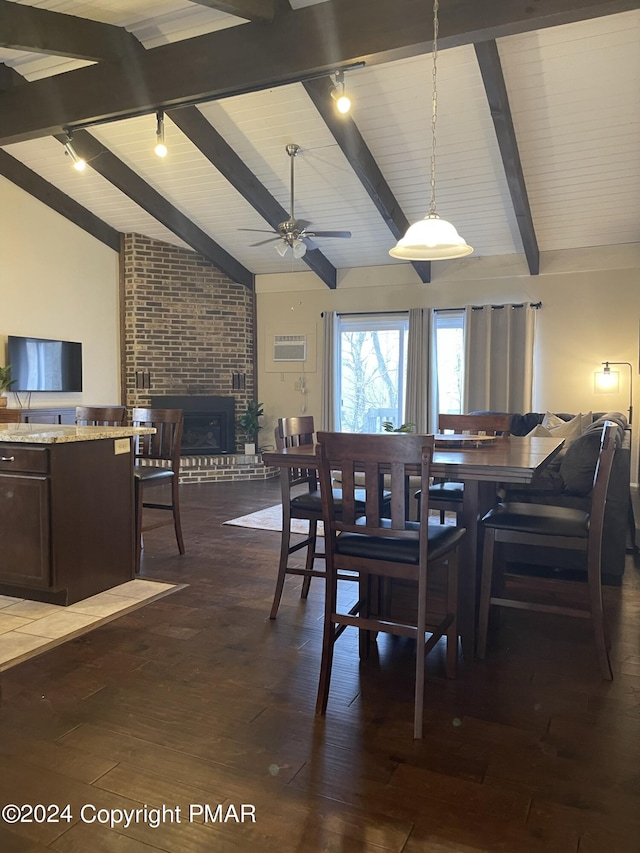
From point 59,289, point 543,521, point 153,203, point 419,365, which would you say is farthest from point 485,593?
point 59,289

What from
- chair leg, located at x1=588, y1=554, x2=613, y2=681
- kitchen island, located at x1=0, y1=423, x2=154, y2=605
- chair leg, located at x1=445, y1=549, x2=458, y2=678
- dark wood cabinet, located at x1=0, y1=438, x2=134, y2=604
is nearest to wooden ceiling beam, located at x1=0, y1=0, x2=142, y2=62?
kitchen island, located at x1=0, y1=423, x2=154, y2=605

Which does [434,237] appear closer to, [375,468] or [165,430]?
[375,468]

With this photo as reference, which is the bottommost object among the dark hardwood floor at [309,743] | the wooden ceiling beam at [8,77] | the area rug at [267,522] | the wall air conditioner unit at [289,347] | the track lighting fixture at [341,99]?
the dark hardwood floor at [309,743]

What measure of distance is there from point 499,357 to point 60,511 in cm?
554

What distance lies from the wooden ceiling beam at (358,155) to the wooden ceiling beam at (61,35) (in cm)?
143

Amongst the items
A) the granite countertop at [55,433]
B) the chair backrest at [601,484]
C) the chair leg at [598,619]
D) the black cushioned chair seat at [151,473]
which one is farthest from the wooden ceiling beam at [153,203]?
the chair leg at [598,619]

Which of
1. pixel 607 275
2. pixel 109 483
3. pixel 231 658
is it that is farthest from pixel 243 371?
pixel 231 658

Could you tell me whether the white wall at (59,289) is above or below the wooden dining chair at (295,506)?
above

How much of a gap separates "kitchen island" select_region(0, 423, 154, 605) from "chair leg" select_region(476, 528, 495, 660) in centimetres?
201

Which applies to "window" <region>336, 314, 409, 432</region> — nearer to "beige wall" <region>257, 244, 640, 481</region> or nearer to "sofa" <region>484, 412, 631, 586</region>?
"beige wall" <region>257, 244, 640, 481</region>

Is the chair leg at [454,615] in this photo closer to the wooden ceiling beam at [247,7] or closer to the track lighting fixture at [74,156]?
the wooden ceiling beam at [247,7]

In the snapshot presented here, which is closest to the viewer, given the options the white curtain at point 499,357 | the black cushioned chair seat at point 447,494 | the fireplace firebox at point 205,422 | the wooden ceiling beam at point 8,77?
the black cushioned chair seat at point 447,494

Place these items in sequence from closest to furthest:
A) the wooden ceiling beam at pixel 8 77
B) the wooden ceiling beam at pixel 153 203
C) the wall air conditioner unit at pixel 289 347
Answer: the wooden ceiling beam at pixel 8 77, the wooden ceiling beam at pixel 153 203, the wall air conditioner unit at pixel 289 347

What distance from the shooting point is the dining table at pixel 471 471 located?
2.25 metres
